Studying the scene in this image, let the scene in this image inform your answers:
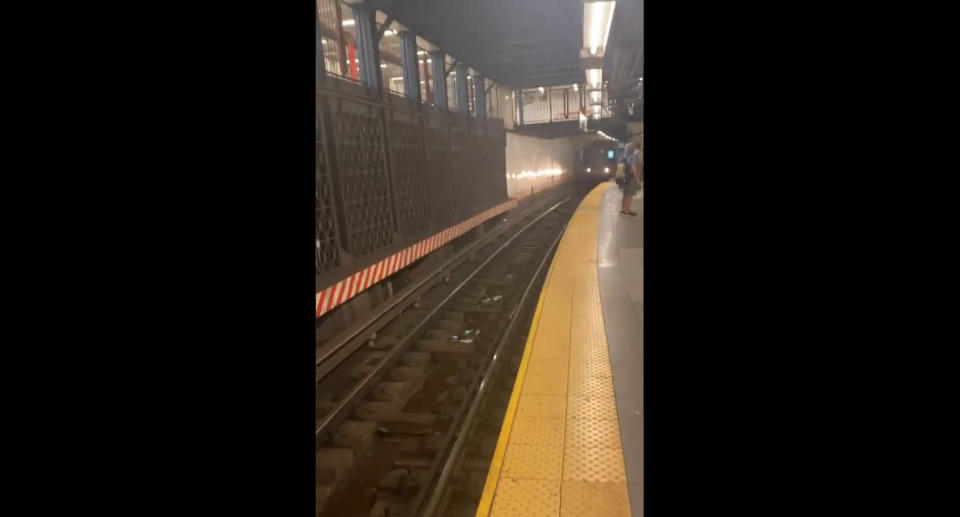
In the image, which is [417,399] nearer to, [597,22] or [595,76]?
[597,22]

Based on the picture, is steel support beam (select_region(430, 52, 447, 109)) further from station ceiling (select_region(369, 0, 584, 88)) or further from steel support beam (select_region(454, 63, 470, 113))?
steel support beam (select_region(454, 63, 470, 113))

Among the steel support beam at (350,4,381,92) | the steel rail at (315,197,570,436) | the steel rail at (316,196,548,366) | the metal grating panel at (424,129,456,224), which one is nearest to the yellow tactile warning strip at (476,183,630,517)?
the steel rail at (315,197,570,436)

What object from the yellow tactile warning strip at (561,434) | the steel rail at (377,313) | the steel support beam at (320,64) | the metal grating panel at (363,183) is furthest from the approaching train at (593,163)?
the yellow tactile warning strip at (561,434)

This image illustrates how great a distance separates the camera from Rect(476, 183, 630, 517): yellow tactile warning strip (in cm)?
254

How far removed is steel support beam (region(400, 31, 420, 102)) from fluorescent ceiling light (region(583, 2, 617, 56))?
3036 millimetres

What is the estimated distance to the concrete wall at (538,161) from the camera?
18156 mm

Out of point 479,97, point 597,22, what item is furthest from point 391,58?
point 479,97

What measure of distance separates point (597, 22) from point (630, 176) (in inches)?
82.9

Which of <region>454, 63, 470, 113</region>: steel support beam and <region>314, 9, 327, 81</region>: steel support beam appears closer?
<region>314, 9, 327, 81</region>: steel support beam

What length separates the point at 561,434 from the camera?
315cm
